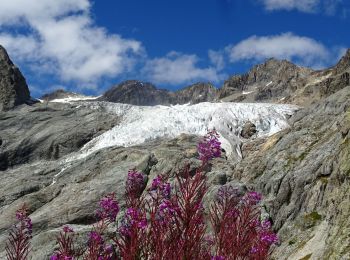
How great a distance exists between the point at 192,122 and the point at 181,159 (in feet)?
59.4

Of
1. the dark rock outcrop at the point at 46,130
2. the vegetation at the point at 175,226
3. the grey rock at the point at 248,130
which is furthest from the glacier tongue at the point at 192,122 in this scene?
the vegetation at the point at 175,226

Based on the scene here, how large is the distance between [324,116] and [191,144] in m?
14.3

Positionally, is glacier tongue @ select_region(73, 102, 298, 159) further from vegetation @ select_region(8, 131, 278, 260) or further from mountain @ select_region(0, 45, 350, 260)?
vegetation @ select_region(8, 131, 278, 260)

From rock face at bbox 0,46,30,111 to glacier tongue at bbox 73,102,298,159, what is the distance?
13288 millimetres

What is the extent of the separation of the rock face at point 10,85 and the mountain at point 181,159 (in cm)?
209

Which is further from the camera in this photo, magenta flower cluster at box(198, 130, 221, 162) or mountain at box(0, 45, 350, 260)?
mountain at box(0, 45, 350, 260)

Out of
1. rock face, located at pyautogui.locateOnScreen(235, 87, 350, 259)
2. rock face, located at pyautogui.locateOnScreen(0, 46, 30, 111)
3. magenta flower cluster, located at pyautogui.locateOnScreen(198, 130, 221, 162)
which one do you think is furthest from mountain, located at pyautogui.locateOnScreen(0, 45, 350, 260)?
magenta flower cluster, located at pyautogui.locateOnScreen(198, 130, 221, 162)

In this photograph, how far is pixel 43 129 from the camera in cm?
5759

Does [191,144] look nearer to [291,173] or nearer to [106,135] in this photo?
[106,135]

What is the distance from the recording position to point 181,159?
3794cm

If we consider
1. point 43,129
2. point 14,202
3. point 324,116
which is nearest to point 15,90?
point 43,129

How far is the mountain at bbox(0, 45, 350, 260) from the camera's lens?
22.5 metres

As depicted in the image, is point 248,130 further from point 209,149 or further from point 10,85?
point 209,149

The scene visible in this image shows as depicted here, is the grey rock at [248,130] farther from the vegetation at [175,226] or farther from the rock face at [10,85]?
the vegetation at [175,226]
